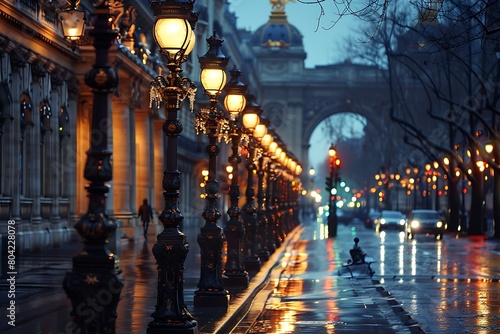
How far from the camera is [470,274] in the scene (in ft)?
99.0

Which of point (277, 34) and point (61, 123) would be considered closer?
point (61, 123)

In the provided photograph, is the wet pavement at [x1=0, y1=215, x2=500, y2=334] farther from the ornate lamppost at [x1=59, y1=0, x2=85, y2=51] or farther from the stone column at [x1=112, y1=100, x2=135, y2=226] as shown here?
the stone column at [x1=112, y1=100, x2=135, y2=226]

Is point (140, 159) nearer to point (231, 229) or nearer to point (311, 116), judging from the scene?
point (231, 229)

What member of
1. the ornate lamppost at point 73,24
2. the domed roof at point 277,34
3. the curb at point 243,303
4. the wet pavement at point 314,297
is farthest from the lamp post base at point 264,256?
the domed roof at point 277,34

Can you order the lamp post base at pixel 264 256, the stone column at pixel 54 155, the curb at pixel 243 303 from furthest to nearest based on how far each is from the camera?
the stone column at pixel 54 155 → the lamp post base at pixel 264 256 → the curb at pixel 243 303

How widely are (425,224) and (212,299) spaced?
146 ft

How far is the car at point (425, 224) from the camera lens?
6175 cm

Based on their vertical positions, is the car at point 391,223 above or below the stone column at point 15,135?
below

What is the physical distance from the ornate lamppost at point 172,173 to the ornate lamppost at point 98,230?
14.5 ft

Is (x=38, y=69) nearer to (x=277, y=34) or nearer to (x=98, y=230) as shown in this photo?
(x=98, y=230)

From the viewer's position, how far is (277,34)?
192250 millimetres

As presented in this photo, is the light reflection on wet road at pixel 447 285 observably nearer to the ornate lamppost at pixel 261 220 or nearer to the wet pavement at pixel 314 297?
the wet pavement at pixel 314 297

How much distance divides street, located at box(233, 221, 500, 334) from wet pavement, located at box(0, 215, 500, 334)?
0.02 metres

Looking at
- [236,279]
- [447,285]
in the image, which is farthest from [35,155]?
[447,285]
